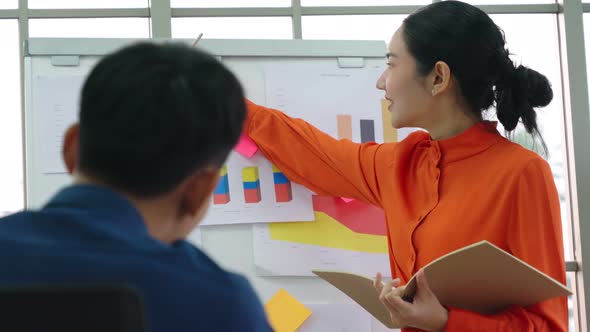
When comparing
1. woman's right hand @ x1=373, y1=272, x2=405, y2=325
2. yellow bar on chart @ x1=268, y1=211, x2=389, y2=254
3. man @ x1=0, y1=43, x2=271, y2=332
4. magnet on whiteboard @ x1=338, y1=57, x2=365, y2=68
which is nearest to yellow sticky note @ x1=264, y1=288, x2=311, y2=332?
yellow bar on chart @ x1=268, y1=211, x2=389, y2=254

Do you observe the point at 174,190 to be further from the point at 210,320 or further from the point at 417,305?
the point at 417,305

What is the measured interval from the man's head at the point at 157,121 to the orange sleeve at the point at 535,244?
1.23 metres

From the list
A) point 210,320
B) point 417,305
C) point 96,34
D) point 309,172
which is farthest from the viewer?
point 96,34

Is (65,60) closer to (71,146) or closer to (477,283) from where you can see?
(477,283)

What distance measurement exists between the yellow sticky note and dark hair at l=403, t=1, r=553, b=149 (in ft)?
2.55

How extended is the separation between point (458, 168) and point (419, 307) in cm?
41

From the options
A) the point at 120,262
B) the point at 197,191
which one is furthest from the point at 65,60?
the point at 120,262

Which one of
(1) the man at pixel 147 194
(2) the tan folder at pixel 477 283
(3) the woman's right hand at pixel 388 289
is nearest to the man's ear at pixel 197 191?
(1) the man at pixel 147 194

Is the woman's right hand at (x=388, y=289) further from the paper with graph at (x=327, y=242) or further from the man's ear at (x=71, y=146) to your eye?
the man's ear at (x=71, y=146)

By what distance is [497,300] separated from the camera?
1951 millimetres

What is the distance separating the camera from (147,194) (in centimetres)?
82

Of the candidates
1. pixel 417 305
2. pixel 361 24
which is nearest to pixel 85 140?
pixel 417 305

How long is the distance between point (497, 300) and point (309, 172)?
0.68 m

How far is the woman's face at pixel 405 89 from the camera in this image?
2.13 meters
